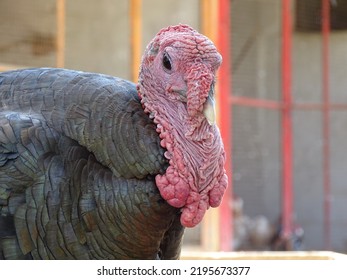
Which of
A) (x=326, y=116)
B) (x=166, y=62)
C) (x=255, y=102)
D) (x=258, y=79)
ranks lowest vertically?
(x=326, y=116)

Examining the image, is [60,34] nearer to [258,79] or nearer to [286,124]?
[258,79]

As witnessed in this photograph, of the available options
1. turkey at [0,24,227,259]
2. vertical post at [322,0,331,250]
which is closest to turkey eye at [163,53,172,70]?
turkey at [0,24,227,259]

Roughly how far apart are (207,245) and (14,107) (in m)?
3.51

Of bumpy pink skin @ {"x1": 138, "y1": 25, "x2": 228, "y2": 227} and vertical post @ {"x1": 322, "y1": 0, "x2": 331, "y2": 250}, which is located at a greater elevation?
bumpy pink skin @ {"x1": 138, "y1": 25, "x2": 228, "y2": 227}

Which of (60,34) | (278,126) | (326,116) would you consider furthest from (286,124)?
(60,34)

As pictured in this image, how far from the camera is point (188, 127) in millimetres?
1896

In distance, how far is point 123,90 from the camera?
2.04 meters

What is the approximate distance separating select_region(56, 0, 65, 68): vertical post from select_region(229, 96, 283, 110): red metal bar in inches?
63.4

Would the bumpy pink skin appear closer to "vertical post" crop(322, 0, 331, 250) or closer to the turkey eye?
the turkey eye

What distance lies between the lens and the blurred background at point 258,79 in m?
5.20

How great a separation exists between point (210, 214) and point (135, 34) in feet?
4.59

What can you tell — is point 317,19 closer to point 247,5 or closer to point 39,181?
point 247,5

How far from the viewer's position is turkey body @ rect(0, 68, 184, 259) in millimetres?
1901

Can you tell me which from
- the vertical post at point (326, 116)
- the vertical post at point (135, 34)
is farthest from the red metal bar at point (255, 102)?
the vertical post at point (135, 34)
